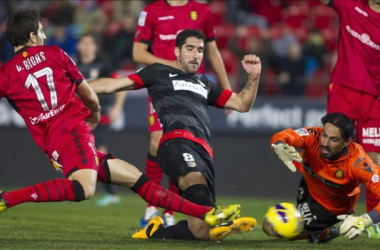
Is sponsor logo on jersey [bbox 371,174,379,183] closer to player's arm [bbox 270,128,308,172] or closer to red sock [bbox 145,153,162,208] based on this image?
player's arm [bbox 270,128,308,172]

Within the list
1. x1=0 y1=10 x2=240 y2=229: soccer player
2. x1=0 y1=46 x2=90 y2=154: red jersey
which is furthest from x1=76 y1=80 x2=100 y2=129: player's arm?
x1=0 y1=46 x2=90 y2=154: red jersey

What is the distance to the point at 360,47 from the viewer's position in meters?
8.62

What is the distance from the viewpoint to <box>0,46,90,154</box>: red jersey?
6906 mm

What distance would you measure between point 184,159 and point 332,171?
1322 millimetres

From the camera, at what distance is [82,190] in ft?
21.9

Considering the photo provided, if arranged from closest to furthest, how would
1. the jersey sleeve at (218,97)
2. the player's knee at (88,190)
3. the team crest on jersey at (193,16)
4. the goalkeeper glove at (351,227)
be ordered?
the goalkeeper glove at (351,227) < the player's knee at (88,190) < the jersey sleeve at (218,97) < the team crest on jersey at (193,16)

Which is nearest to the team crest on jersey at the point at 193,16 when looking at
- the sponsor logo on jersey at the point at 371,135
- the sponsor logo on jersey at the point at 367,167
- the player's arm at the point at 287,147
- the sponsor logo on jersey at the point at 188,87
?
the sponsor logo on jersey at the point at 188,87

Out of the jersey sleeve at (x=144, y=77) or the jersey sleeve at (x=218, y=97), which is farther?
the jersey sleeve at (x=218, y=97)

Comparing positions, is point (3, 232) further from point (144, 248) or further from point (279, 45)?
point (279, 45)

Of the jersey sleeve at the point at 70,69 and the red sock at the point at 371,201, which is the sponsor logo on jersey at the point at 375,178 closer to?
the red sock at the point at 371,201

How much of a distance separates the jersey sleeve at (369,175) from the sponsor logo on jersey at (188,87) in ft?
5.37

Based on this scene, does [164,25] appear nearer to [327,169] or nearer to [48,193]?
[327,169]

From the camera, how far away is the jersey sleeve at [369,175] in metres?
6.95

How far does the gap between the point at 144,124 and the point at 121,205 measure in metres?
1.98
